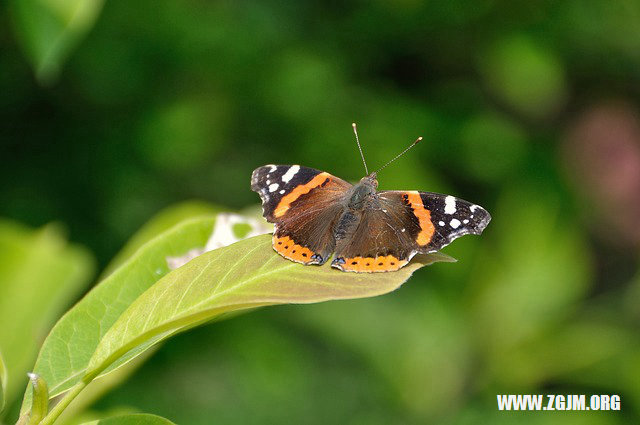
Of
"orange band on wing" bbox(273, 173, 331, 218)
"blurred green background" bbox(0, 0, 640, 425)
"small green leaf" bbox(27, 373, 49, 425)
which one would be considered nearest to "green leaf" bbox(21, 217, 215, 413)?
"small green leaf" bbox(27, 373, 49, 425)

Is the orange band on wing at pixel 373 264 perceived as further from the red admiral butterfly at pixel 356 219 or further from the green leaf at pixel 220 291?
the green leaf at pixel 220 291

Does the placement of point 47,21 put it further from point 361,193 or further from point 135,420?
point 135,420

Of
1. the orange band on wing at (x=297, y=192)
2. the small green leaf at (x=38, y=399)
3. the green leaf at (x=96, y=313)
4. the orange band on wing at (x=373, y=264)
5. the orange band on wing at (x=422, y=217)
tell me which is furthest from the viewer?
the orange band on wing at (x=297, y=192)

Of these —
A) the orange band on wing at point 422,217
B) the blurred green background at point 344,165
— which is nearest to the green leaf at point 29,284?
the orange band on wing at point 422,217

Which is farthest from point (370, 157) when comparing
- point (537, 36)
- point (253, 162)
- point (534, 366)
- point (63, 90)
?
point (63, 90)

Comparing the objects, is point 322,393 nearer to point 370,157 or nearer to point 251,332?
point 251,332

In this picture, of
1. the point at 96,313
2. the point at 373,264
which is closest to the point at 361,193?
the point at 373,264
